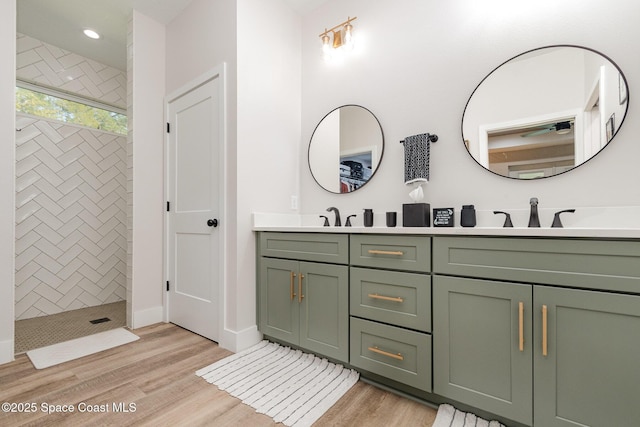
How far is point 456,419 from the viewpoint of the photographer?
1.36 metres

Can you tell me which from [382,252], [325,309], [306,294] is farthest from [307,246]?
[382,252]

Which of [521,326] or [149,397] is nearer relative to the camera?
[521,326]

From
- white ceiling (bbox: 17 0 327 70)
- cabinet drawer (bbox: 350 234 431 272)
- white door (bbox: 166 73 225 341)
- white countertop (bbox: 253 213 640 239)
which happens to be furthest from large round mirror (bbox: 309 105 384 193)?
white ceiling (bbox: 17 0 327 70)

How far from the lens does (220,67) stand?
226 centimetres

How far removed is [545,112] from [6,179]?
3.34m

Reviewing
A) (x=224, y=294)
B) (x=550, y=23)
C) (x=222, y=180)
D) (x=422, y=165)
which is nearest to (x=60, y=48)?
(x=222, y=180)

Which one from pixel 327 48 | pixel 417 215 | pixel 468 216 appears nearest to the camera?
pixel 468 216

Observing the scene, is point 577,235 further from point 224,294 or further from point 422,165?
point 224,294

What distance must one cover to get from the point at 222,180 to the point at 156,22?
1.81 meters

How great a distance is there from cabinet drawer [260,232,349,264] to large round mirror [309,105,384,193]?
0.59 m

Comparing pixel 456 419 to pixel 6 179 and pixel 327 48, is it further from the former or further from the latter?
pixel 6 179

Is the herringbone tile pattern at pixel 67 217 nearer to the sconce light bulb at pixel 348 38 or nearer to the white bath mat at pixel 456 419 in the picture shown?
the sconce light bulb at pixel 348 38

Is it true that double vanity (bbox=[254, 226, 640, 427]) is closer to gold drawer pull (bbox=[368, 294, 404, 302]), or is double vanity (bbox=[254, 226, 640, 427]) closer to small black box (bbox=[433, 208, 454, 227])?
gold drawer pull (bbox=[368, 294, 404, 302])

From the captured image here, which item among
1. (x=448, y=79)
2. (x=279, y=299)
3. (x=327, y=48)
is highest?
(x=327, y=48)
